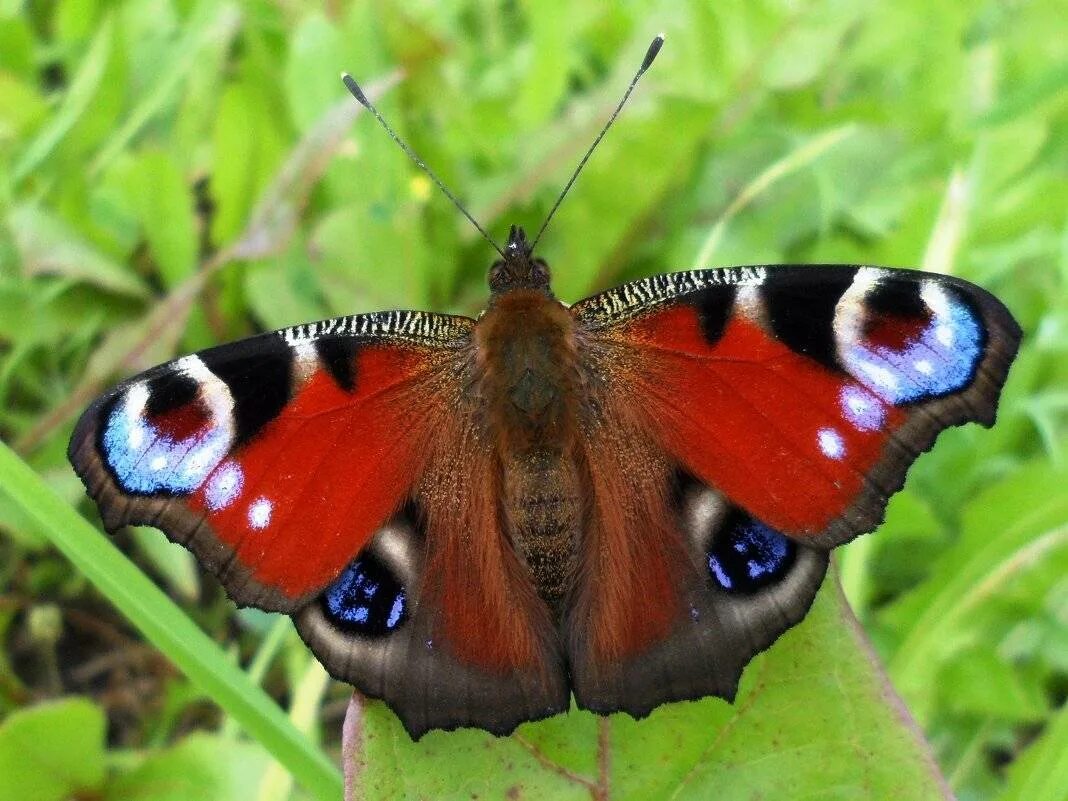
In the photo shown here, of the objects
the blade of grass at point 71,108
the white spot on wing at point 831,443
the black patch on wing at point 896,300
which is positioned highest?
the blade of grass at point 71,108

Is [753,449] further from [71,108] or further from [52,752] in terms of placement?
[71,108]

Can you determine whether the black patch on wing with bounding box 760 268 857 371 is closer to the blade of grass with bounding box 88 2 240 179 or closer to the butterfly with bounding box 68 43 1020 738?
the butterfly with bounding box 68 43 1020 738

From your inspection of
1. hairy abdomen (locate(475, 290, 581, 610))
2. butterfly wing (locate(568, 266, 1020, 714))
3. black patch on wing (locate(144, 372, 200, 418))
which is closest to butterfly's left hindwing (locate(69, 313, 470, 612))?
black patch on wing (locate(144, 372, 200, 418))

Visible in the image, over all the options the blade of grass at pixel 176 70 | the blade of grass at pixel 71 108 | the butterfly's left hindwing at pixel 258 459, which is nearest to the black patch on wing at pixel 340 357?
the butterfly's left hindwing at pixel 258 459

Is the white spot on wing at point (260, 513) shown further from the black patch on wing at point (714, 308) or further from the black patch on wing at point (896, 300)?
the black patch on wing at point (896, 300)

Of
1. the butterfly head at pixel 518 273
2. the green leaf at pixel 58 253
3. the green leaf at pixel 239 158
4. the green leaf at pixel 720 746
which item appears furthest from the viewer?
the green leaf at pixel 239 158

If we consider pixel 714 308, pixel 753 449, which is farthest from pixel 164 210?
pixel 753 449

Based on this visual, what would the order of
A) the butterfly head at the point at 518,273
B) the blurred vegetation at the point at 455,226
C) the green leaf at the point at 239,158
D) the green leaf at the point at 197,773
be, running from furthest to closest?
1. the green leaf at the point at 239,158
2. the blurred vegetation at the point at 455,226
3. the green leaf at the point at 197,773
4. the butterfly head at the point at 518,273
